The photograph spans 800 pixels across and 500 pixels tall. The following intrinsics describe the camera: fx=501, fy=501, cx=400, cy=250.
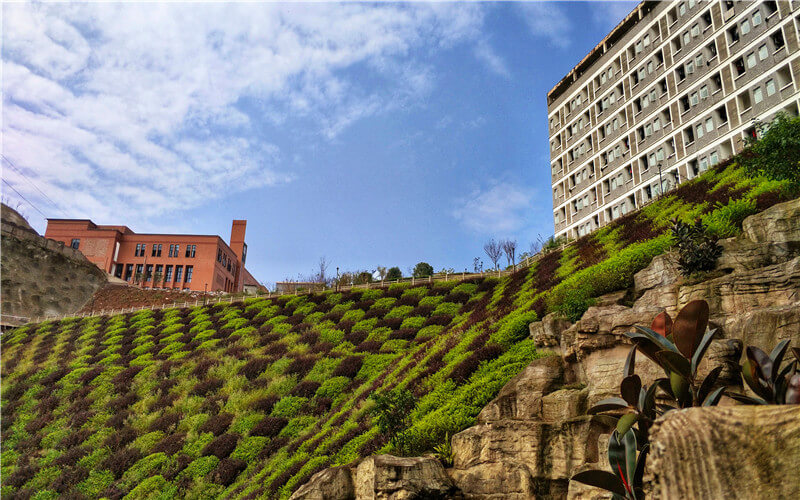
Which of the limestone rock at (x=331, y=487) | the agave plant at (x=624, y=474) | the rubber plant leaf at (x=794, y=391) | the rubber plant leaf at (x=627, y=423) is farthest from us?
the limestone rock at (x=331, y=487)

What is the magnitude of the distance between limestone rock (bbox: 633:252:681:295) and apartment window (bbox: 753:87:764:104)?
97.1 ft

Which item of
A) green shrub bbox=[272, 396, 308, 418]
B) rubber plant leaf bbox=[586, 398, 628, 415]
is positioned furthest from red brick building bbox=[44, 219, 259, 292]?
rubber plant leaf bbox=[586, 398, 628, 415]

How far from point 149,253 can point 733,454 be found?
3226 inches

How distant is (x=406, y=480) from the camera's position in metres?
8.45

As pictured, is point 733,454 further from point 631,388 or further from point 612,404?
point 612,404

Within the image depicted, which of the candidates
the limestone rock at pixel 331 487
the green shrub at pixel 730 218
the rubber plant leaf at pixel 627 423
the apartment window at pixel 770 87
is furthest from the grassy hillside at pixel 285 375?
the apartment window at pixel 770 87

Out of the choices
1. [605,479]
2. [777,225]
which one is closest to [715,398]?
[605,479]

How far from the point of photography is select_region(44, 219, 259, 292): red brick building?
236 ft

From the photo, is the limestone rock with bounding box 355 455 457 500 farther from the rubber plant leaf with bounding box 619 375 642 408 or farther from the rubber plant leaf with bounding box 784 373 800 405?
the rubber plant leaf with bounding box 784 373 800 405

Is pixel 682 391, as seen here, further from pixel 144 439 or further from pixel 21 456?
pixel 21 456

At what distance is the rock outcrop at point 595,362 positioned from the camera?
24.7ft

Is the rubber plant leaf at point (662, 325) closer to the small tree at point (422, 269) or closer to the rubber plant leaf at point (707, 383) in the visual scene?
the rubber plant leaf at point (707, 383)

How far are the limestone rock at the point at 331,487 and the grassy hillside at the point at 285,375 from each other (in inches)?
63.3

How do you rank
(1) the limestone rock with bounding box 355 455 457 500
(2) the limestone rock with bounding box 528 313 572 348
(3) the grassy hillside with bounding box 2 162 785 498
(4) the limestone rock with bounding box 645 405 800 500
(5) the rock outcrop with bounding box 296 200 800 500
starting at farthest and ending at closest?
(3) the grassy hillside with bounding box 2 162 785 498, (2) the limestone rock with bounding box 528 313 572 348, (1) the limestone rock with bounding box 355 455 457 500, (5) the rock outcrop with bounding box 296 200 800 500, (4) the limestone rock with bounding box 645 405 800 500
